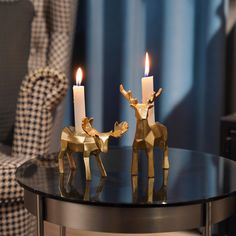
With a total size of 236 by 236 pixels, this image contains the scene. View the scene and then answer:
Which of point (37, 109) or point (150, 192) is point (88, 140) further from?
point (37, 109)

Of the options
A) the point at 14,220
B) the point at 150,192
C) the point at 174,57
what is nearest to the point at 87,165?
the point at 150,192

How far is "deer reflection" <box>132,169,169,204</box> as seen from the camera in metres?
1.17

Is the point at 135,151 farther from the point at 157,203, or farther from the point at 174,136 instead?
the point at 174,136

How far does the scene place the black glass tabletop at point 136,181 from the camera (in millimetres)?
1182

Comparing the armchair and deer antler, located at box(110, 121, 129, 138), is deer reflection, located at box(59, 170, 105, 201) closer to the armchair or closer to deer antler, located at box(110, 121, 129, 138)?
deer antler, located at box(110, 121, 129, 138)

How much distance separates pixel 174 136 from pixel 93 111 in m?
0.44

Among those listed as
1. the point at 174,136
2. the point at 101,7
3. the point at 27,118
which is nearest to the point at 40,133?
the point at 27,118

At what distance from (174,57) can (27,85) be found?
0.69 m

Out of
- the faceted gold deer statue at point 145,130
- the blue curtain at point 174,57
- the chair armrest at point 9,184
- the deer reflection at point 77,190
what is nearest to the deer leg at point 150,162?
the faceted gold deer statue at point 145,130

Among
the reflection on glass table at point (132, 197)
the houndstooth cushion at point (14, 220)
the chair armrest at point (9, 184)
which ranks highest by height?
the reflection on glass table at point (132, 197)

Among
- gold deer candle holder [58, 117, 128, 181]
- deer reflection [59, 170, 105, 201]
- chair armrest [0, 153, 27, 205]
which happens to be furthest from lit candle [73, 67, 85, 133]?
chair armrest [0, 153, 27, 205]

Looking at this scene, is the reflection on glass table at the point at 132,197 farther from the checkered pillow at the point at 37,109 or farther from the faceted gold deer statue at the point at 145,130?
the checkered pillow at the point at 37,109

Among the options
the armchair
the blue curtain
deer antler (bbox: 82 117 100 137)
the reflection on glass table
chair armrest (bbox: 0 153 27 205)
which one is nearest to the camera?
the reflection on glass table

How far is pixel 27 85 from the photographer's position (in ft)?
6.36
